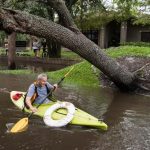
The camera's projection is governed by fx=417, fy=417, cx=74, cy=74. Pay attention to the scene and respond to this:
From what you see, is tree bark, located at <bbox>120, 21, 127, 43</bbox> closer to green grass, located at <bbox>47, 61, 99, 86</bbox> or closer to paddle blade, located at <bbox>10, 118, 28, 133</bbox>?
green grass, located at <bbox>47, 61, 99, 86</bbox>

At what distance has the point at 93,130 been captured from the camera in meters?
10.8

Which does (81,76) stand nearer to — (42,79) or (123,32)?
(42,79)

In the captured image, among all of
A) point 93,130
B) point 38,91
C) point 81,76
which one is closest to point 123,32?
point 81,76

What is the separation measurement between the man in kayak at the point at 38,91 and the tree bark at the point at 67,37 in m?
1.81

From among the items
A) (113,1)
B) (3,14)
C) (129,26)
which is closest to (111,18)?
(113,1)

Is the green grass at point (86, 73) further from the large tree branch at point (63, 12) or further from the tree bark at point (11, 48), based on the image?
the tree bark at point (11, 48)

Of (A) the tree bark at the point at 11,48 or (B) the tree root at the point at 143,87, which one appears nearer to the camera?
(B) the tree root at the point at 143,87

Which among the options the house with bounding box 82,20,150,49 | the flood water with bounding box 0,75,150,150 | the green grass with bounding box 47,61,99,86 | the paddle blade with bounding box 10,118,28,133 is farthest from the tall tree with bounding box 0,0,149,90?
the house with bounding box 82,20,150,49

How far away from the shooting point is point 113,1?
3228 cm

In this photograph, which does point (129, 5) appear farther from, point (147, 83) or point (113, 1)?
point (147, 83)

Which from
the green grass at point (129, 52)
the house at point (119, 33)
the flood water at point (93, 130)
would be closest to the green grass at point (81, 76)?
the green grass at point (129, 52)

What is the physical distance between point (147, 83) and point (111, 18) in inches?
682

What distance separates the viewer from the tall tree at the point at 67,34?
1251 cm

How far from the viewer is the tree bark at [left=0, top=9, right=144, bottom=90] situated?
12450 mm
